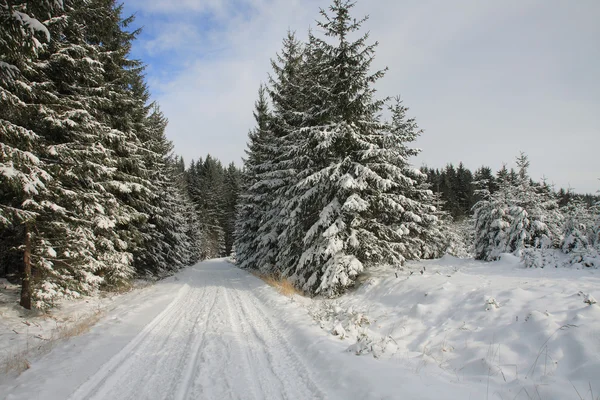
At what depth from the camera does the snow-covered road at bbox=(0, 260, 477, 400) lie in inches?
157

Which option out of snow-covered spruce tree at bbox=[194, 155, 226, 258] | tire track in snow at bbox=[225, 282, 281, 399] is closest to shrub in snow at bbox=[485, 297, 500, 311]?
tire track in snow at bbox=[225, 282, 281, 399]

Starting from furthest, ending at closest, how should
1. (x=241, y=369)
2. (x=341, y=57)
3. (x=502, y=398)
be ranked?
(x=341, y=57)
(x=241, y=369)
(x=502, y=398)

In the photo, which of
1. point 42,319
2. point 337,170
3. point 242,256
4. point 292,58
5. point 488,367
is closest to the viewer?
point 488,367

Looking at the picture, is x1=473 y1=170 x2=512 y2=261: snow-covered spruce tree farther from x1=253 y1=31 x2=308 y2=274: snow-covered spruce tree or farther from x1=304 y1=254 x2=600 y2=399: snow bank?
x1=253 y1=31 x2=308 y2=274: snow-covered spruce tree

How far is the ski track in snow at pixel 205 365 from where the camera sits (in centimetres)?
408

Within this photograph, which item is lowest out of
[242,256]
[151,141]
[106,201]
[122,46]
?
[242,256]

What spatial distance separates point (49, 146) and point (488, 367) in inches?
470

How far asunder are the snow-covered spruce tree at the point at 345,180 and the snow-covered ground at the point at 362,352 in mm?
2661

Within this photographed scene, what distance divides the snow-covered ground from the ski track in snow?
0.08ft

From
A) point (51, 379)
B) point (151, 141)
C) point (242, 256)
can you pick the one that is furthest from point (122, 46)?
point (242, 256)

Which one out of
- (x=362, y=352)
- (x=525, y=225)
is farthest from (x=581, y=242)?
(x=362, y=352)

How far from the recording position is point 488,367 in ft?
14.8

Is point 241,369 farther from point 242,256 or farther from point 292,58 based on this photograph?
point 242,256

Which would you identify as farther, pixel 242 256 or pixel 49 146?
pixel 242 256
